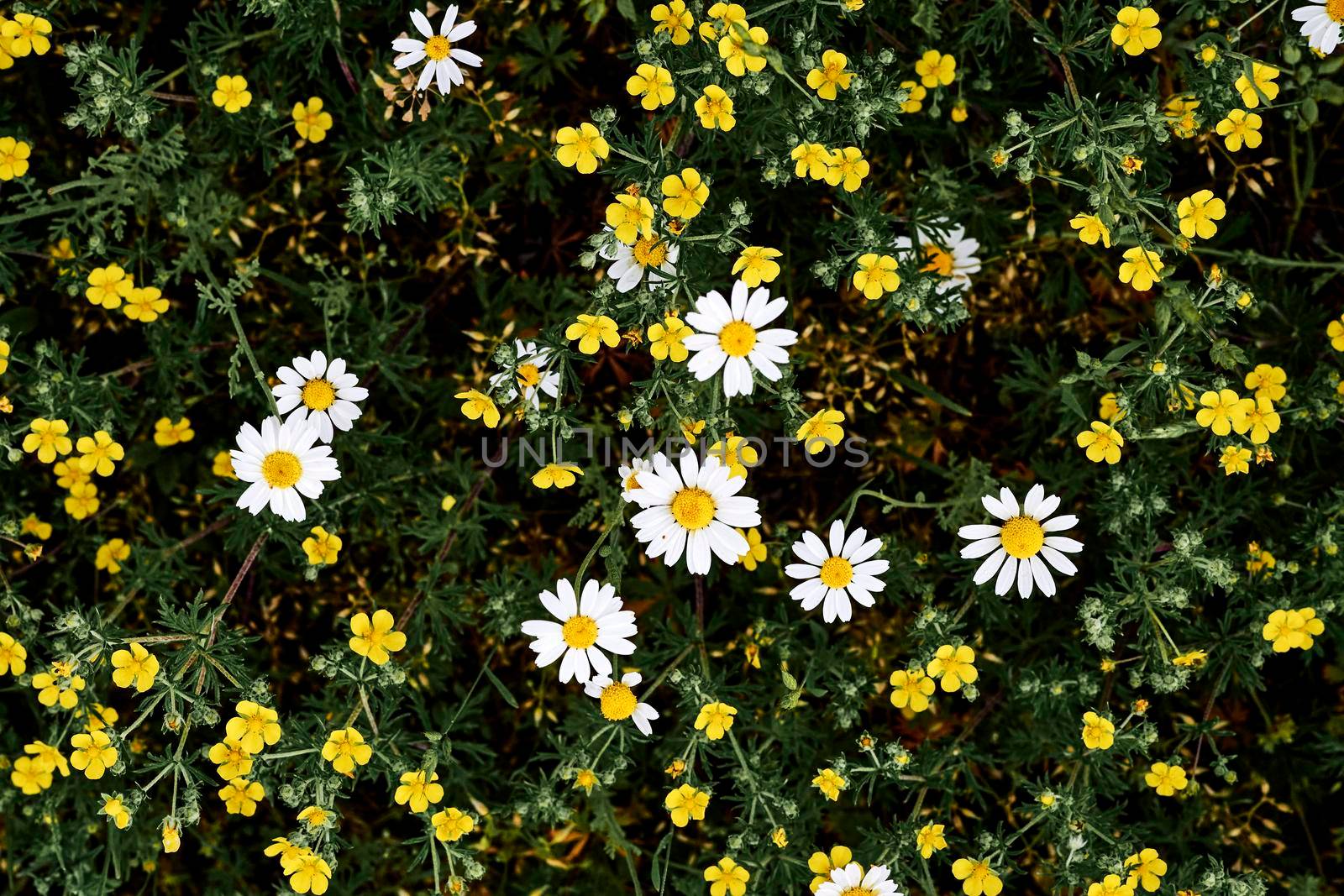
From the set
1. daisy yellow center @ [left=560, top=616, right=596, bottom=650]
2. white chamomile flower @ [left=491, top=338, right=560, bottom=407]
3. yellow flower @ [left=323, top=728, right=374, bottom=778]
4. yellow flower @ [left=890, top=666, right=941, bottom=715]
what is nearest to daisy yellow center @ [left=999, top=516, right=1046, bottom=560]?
yellow flower @ [left=890, top=666, right=941, bottom=715]

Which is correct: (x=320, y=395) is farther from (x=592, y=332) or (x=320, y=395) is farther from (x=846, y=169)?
(x=846, y=169)

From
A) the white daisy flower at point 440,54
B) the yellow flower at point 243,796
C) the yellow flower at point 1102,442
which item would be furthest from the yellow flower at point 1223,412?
the yellow flower at point 243,796

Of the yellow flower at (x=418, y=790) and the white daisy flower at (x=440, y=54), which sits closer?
the yellow flower at (x=418, y=790)

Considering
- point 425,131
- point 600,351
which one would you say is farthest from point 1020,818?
point 425,131

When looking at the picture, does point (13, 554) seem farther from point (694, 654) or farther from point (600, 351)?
point (694, 654)

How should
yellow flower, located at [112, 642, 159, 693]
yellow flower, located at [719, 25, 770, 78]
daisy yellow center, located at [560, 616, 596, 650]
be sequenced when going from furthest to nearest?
daisy yellow center, located at [560, 616, 596, 650] < yellow flower, located at [112, 642, 159, 693] < yellow flower, located at [719, 25, 770, 78]

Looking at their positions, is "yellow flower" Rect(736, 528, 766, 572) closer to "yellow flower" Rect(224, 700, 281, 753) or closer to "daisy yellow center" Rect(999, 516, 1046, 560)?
"daisy yellow center" Rect(999, 516, 1046, 560)

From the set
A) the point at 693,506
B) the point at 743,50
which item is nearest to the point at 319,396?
the point at 693,506

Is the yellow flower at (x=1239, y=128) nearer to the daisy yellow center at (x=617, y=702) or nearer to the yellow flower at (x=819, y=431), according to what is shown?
the yellow flower at (x=819, y=431)
